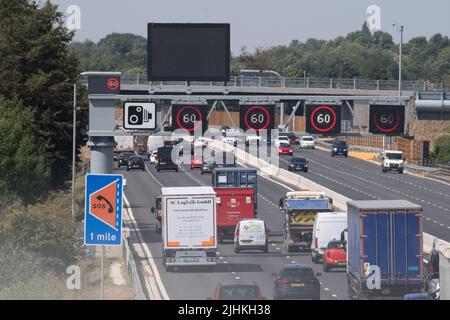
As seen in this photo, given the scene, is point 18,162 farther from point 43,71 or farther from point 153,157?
point 153,157

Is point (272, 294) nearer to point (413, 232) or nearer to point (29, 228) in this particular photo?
point (413, 232)

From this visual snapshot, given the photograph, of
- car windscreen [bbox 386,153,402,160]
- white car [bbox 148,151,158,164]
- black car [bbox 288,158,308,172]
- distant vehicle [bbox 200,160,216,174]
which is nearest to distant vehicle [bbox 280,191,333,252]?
distant vehicle [bbox 200,160,216,174]

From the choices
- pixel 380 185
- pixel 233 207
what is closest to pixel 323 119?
pixel 233 207

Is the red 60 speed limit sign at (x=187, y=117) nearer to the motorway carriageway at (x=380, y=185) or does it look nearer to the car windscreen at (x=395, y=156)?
the motorway carriageway at (x=380, y=185)

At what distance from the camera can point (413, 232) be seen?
32719mm

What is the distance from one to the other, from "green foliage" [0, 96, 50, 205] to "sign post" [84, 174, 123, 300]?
3299 centimetres

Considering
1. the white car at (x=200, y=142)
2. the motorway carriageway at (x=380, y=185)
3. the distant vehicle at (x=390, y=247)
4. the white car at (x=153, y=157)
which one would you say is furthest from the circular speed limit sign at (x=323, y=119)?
the white car at (x=200, y=142)

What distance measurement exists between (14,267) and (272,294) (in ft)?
26.7

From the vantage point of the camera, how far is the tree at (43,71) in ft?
217

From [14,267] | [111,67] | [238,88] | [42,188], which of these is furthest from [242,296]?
[111,67]

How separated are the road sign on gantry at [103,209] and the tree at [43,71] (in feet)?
162

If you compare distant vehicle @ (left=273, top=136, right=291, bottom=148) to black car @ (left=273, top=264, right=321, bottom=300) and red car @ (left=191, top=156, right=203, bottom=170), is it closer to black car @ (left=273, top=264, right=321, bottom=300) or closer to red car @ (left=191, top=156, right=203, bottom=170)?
red car @ (left=191, top=156, right=203, bottom=170)

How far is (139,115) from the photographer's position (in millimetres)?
40312

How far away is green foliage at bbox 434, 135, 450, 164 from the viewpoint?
112 meters
